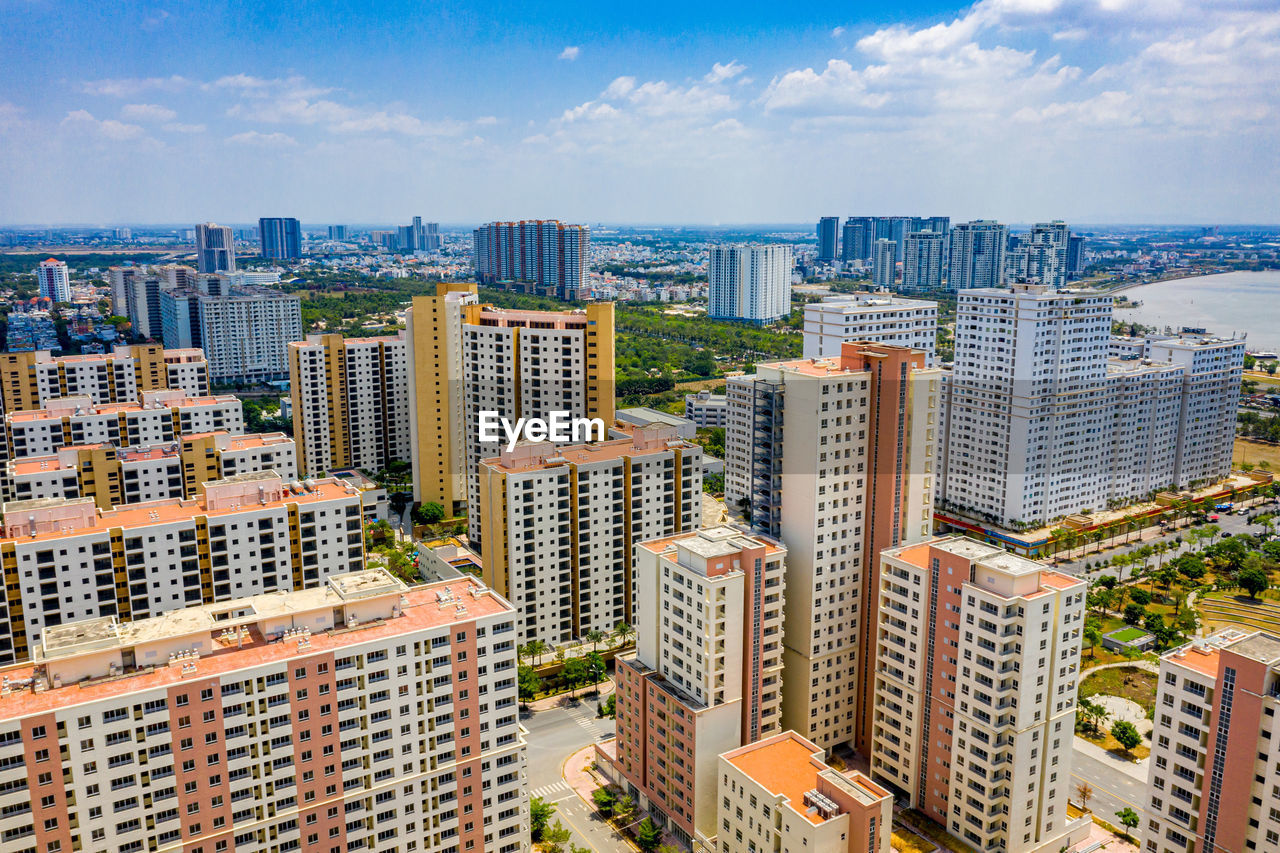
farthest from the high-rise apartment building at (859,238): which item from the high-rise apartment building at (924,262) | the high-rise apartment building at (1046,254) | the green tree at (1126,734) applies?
the green tree at (1126,734)

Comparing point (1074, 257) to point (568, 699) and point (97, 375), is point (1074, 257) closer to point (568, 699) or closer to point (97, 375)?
point (568, 699)

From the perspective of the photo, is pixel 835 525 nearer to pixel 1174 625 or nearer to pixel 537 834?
pixel 537 834

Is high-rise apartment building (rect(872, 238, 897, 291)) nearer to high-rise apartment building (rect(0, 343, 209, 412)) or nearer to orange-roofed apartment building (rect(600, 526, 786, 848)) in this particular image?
high-rise apartment building (rect(0, 343, 209, 412))

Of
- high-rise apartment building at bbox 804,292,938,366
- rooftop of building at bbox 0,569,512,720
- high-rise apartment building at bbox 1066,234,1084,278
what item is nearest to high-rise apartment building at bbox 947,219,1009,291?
high-rise apartment building at bbox 1066,234,1084,278

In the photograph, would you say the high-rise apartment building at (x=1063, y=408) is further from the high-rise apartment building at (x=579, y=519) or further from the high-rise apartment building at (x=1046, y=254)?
the high-rise apartment building at (x=1046, y=254)

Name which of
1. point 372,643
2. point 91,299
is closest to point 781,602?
point 372,643

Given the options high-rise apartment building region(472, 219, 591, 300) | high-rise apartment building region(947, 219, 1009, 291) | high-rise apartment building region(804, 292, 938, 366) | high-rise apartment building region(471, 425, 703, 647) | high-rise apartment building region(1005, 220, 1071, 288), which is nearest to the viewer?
high-rise apartment building region(471, 425, 703, 647)

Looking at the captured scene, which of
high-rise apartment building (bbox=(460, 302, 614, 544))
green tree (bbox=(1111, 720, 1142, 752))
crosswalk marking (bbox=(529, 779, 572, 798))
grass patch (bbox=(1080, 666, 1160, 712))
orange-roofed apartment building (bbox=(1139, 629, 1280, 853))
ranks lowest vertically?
crosswalk marking (bbox=(529, 779, 572, 798))
